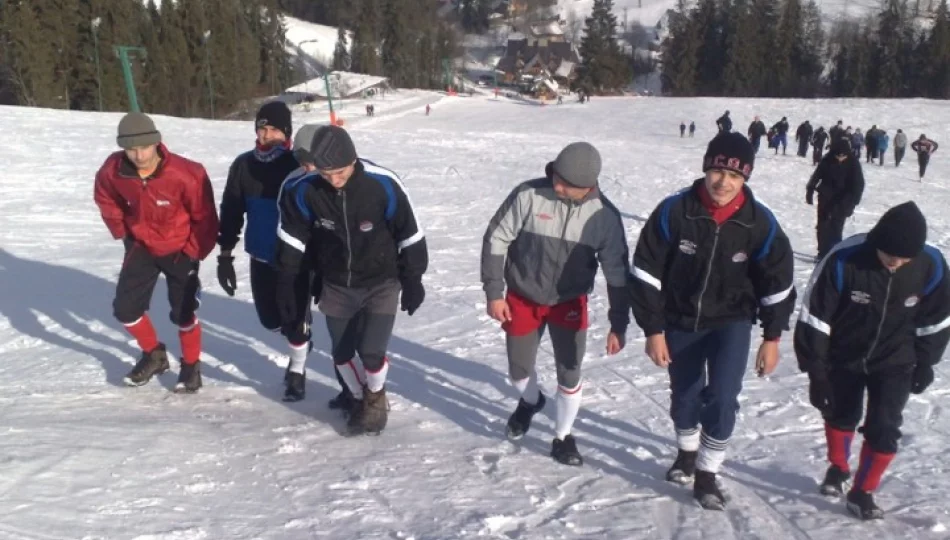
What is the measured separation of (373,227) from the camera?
4.99 meters

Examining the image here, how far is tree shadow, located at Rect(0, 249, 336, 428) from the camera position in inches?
261

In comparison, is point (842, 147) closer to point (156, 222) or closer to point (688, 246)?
point (688, 246)

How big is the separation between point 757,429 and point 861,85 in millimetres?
86284

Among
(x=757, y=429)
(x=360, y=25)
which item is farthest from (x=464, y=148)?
(x=360, y=25)

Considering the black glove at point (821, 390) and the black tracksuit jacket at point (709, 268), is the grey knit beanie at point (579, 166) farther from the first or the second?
the black glove at point (821, 390)

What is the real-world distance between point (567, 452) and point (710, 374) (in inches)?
42.0

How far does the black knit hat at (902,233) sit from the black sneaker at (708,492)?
1.42 meters

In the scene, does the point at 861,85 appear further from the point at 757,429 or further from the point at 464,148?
the point at 757,429

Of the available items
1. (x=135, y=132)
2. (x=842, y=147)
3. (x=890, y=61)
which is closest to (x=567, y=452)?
(x=135, y=132)

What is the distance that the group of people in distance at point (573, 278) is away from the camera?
13.5 ft

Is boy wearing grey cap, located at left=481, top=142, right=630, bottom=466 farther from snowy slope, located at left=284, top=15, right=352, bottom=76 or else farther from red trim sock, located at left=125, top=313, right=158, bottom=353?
snowy slope, located at left=284, top=15, right=352, bottom=76

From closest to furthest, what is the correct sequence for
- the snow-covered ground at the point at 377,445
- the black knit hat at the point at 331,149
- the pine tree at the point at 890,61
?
the snow-covered ground at the point at 377,445 → the black knit hat at the point at 331,149 → the pine tree at the point at 890,61

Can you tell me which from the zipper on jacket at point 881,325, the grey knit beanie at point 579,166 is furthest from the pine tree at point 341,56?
the zipper on jacket at point 881,325

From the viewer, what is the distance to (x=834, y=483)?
183 inches
